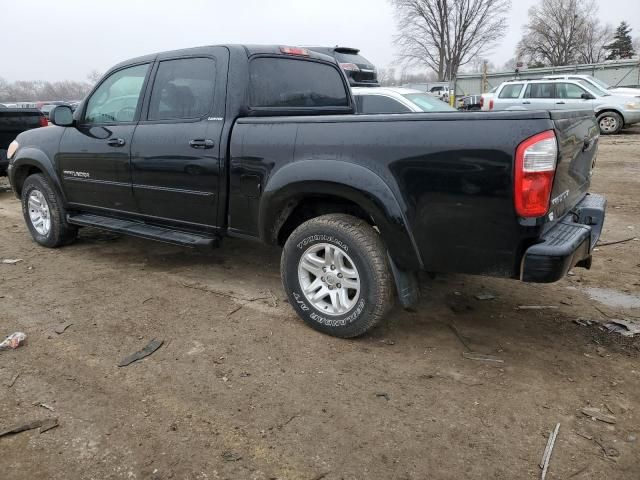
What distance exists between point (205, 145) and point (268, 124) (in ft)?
1.84

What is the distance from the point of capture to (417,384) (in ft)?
9.38

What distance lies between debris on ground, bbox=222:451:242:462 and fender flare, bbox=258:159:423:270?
1.38 meters

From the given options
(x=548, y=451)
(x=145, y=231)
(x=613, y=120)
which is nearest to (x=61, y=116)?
(x=145, y=231)

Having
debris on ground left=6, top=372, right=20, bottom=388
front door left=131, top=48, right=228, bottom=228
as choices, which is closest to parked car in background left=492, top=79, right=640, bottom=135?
front door left=131, top=48, right=228, bottom=228

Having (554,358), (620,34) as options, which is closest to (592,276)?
(554,358)

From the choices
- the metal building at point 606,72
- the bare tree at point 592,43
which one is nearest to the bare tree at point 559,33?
the bare tree at point 592,43

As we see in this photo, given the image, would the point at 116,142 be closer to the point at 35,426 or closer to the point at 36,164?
the point at 36,164

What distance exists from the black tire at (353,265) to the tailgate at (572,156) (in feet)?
3.26

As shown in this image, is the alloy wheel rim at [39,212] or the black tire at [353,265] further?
the alloy wheel rim at [39,212]

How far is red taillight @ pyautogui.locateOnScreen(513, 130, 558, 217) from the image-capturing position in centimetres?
250

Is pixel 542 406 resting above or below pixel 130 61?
below

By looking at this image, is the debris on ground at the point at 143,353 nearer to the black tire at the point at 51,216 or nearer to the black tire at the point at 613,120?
the black tire at the point at 51,216

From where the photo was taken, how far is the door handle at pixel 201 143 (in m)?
3.72

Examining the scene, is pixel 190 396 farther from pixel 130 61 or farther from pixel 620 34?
pixel 620 34
